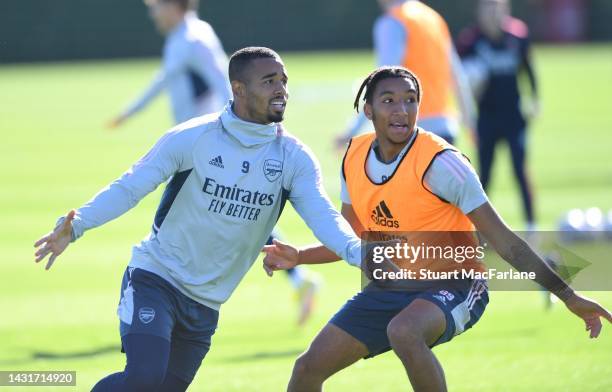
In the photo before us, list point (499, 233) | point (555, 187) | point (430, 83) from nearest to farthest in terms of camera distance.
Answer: point (499, 233) → point (430, 83) → point (555, 187)

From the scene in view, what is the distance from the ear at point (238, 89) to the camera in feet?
22.0

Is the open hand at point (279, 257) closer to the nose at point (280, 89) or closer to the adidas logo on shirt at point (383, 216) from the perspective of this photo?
the adidas logo on shirt at point (383, 216)

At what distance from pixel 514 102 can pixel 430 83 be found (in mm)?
2405

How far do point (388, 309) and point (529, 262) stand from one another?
0.76 meters

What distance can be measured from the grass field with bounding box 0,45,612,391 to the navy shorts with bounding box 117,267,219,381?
1.42 m

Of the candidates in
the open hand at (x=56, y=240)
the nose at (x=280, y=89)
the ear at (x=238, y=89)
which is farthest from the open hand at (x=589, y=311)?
the open hand at (x=56, y=240)

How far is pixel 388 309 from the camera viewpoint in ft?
21.1

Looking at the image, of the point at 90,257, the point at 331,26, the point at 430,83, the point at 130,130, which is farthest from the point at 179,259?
the point at 331,26

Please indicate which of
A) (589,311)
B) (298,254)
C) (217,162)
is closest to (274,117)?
(217,162)

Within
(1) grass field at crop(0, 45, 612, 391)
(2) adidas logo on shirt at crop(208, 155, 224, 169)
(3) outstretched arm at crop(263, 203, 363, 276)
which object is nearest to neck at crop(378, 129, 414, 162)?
(3) outstretched arm at crop(263, 203, 363, 276)

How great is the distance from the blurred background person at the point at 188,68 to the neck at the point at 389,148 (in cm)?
398

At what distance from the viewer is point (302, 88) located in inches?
1387

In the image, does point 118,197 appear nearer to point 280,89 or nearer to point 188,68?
point 280,89

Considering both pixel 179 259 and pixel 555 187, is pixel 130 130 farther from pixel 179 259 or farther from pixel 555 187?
pixel 179 259
